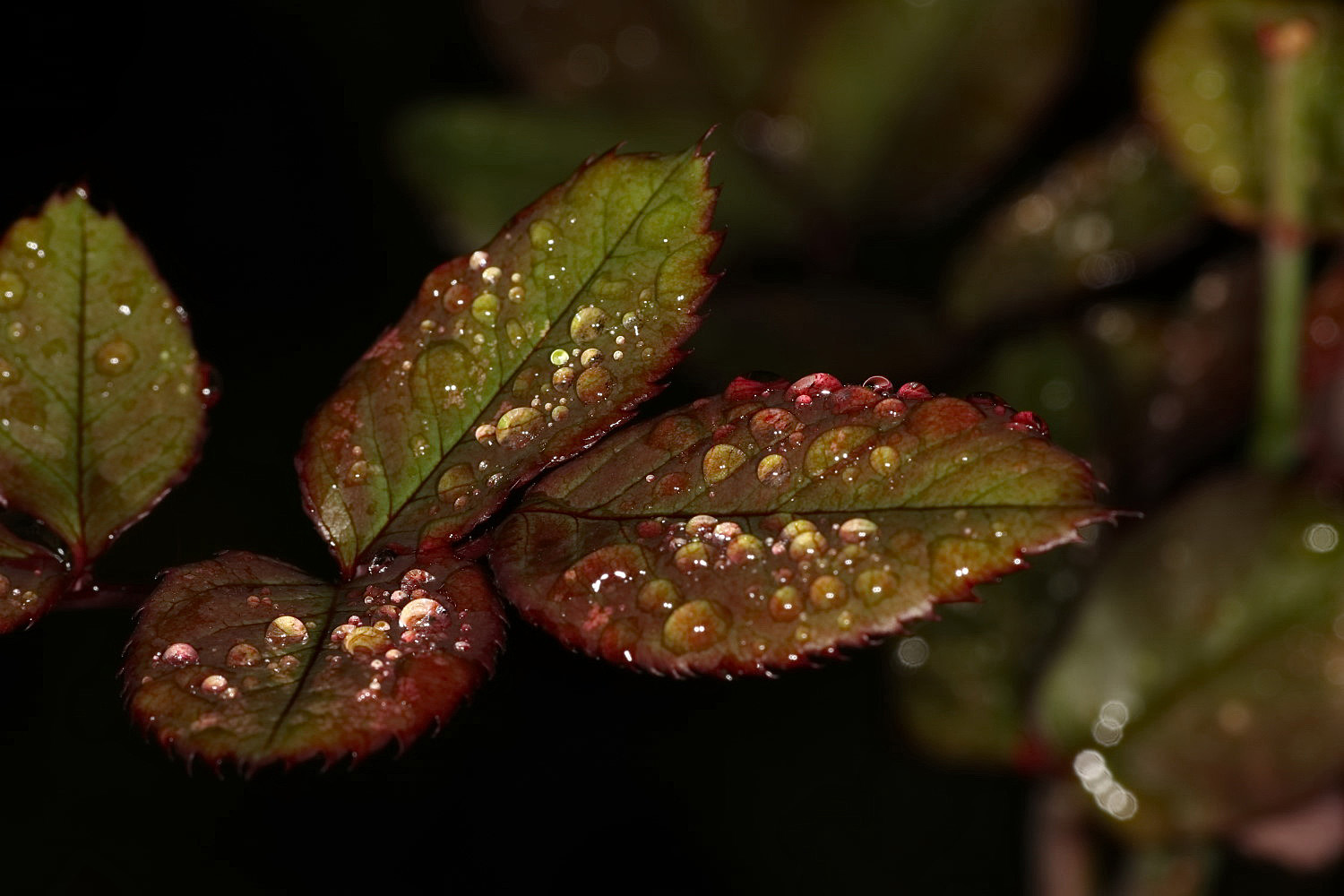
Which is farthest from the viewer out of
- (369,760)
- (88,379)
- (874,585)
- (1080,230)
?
(1080,230)

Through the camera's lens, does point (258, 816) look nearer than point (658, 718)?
Yes

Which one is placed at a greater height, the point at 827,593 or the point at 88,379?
the point at 88,379

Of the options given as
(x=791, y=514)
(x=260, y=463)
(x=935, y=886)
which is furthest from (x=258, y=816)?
(x=791, y=514)

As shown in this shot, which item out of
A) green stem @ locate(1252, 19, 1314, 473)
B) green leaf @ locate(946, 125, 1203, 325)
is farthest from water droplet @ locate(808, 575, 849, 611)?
green leaf @ locate(946, 125, 1203, 325)

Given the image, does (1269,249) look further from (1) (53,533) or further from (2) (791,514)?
(1) (53,533)

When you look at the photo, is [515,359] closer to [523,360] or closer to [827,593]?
[523,360]

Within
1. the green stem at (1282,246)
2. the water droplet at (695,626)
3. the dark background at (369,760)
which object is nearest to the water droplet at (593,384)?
the water droplet at (695,626)

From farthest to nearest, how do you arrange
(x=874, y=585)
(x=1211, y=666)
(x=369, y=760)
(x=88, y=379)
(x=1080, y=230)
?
1. (x=1080, y=230)
2. (x=369, y=760)
3. (x=1211, y=666)
4. (x=88, y=379)
5. (x=874, y=585)

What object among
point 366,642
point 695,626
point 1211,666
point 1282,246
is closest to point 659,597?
point 695,626
